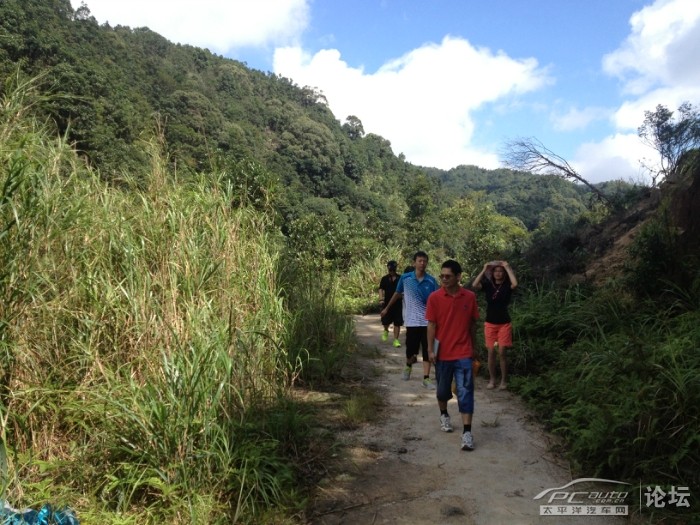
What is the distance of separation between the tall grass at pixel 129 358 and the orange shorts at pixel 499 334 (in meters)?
2.52

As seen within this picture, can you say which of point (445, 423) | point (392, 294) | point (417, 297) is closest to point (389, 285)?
point (392, 294)

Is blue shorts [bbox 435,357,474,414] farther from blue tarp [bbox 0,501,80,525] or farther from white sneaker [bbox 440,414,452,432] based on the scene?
blue tarp [bbox 0,501,80,525]

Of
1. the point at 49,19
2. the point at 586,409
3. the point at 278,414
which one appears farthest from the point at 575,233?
the point at 49,19

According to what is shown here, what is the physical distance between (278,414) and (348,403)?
1.21 m

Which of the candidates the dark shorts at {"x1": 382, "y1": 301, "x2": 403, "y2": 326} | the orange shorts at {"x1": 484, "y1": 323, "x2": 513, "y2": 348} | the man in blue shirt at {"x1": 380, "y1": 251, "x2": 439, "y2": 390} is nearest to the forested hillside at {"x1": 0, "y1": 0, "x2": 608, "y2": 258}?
the man in blue shirt at {"x1": 380, "y1": 251, "x2": 439, "y2": 390}

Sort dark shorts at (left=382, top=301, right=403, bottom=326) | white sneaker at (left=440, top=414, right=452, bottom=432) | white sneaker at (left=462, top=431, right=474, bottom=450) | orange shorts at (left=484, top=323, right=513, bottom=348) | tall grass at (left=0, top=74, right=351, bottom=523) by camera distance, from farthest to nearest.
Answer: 1. dark shorts at (left=382, top=301, right=403, bottom=326)
2. orange shorts at (left=484, top=323, right=513, bottom=348)
3. white sneaker at (left=440, top=414, right=452, bottom=432)
4. white sneaker at (left=462, top=431, right=474, bottom=450)
5. tall grass at (left=0, top=74, right=351, bottom=523)

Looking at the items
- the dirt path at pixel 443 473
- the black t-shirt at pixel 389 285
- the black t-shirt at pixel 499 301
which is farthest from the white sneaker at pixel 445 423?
the black t-shirt at pixel 389 285

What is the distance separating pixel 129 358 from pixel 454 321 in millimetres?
2634

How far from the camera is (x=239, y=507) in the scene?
2.96 meters

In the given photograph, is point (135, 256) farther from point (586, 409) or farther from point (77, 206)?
point (586, 409)

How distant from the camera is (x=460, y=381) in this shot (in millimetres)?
4227

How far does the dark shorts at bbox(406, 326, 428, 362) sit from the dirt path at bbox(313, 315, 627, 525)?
87cm

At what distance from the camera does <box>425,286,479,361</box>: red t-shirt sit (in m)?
4.27

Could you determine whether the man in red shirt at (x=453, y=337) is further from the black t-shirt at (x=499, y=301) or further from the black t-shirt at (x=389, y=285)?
the black t-shirt at (x=389, y=285)
